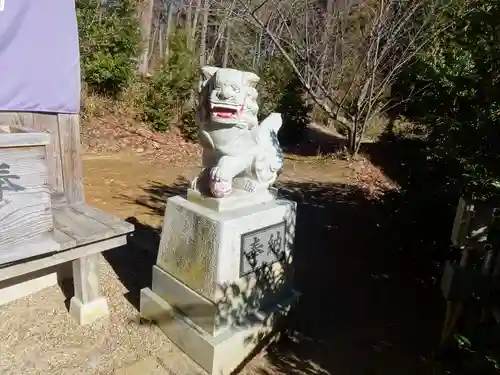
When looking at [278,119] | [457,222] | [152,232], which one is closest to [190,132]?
[152,232]

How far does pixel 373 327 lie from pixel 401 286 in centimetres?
79

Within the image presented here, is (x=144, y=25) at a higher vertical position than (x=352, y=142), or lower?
higher

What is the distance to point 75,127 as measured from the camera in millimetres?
3430

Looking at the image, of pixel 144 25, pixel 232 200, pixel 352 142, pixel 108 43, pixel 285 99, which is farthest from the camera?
pixel 144 25

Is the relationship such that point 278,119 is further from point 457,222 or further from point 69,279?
point 69,279

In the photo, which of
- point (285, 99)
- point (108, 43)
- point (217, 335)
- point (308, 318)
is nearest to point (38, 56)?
point (217, 335)

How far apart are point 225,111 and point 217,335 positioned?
1.38m

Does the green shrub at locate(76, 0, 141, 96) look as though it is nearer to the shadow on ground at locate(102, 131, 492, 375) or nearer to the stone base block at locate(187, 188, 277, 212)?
the shadow on ground at locate(102, 131, 492, 375)

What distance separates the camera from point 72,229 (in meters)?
2.76

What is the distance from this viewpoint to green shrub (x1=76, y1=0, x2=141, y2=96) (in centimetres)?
916

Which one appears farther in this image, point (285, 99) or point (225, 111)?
point (285, 99)

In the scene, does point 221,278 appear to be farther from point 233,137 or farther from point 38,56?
point 38,56

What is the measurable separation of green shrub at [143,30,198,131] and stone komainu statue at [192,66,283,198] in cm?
726

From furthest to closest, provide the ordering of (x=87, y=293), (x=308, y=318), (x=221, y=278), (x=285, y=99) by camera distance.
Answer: (x=285, y=99)
(x=308, y=318)
(x=87, y=293)
(x=221, y=278)
